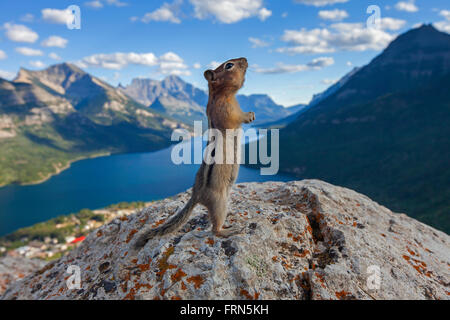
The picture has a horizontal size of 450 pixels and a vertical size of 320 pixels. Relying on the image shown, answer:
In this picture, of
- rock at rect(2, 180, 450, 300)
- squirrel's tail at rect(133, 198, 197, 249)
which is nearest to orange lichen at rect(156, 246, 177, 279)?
rock at rect(2, 180, 450, 300)

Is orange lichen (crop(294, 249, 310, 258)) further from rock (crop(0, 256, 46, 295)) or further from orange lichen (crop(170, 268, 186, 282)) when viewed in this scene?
rock (crop(0, 256, 46, 295))

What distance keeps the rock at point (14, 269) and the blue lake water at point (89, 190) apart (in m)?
91.2

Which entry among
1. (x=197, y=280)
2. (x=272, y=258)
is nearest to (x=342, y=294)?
(x=272, y=258)

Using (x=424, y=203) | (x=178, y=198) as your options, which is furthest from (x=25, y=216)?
(x=424, y=203)

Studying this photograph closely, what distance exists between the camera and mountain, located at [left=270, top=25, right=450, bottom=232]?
79.2 metres

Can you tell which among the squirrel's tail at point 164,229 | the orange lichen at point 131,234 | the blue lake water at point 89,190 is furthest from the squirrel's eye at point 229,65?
the blue lake water at point 89,190

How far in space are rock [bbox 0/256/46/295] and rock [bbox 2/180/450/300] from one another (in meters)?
3.96

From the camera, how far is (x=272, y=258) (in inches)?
198

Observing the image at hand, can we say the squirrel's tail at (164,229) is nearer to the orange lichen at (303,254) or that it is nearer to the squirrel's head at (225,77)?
the orange lichen at (303,254)

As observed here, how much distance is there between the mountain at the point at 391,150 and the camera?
7919 cm

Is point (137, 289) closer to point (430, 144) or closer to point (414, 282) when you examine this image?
point (414, 282)

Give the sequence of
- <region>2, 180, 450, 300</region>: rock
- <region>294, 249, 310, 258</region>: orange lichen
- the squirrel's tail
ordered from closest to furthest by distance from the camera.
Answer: <region>2, 180, 450, 300</region>: rock < <region>294, 249, 310, 258</region>: orange lichen < the squirrel's tail

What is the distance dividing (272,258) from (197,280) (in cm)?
150

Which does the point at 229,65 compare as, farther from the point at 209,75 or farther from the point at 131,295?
the point at 131,295
